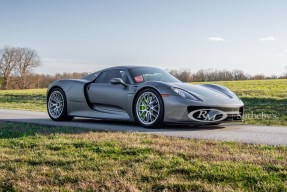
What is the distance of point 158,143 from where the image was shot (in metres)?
5.82

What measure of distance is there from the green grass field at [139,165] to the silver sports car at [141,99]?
1.67m

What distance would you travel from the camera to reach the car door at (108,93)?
867 centimetres

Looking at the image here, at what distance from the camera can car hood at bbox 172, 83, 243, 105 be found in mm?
7965

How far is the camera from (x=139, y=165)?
4.43m

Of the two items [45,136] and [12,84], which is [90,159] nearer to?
[45,136]

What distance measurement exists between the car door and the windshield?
21 cm

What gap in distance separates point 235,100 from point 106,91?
2.74m

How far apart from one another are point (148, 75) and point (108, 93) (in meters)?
0.95

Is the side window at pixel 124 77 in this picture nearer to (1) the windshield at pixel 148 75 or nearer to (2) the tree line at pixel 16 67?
(1) the windshield at pixel 148 75

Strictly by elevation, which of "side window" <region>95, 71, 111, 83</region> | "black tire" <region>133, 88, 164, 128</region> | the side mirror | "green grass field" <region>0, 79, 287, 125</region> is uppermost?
"side window" <region>95, 71, 111, 83</region>

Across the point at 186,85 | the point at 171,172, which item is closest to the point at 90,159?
the point at 171,172

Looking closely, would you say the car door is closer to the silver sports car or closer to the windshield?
the silver sports car

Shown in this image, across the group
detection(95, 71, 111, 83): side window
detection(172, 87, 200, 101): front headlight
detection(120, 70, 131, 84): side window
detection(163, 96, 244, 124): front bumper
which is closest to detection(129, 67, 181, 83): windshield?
detection(120, 70, 131, 84): side window

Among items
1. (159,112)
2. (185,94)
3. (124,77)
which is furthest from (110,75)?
(185,94)
